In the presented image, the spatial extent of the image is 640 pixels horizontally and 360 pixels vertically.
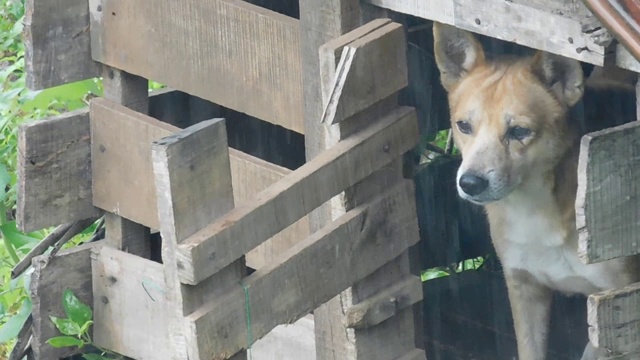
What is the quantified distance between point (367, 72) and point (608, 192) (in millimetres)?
986

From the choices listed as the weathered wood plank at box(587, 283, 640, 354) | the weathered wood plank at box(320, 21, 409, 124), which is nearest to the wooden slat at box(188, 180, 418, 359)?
the weathered wood plank at box(320, 21, 409, 124)

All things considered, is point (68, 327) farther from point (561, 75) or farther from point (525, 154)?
point (561, 75)

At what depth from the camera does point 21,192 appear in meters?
4.84

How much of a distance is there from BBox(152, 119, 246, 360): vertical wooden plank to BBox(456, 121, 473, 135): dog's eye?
1.38 m

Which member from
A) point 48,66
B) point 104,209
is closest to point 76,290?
point 104,209

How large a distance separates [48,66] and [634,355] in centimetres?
278

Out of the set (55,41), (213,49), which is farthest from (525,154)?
(55,41)

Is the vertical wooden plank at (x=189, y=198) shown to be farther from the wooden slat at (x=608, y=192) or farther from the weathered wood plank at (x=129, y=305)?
the weathered wood plank at (x=129, y=305)

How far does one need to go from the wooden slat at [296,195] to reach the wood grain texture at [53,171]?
1.62 meters

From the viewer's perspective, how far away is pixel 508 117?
4.21 meters

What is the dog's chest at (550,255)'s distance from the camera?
4.31m

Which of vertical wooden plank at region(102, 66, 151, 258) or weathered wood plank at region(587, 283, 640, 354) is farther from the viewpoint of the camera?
vertical wooden plank at region(102, 66, 151, 258)

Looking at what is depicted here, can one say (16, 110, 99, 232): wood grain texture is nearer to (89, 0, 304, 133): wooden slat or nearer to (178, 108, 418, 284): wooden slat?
(89, 0, 304, 133): wooden slat

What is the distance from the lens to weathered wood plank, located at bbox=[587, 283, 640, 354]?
3.14m
